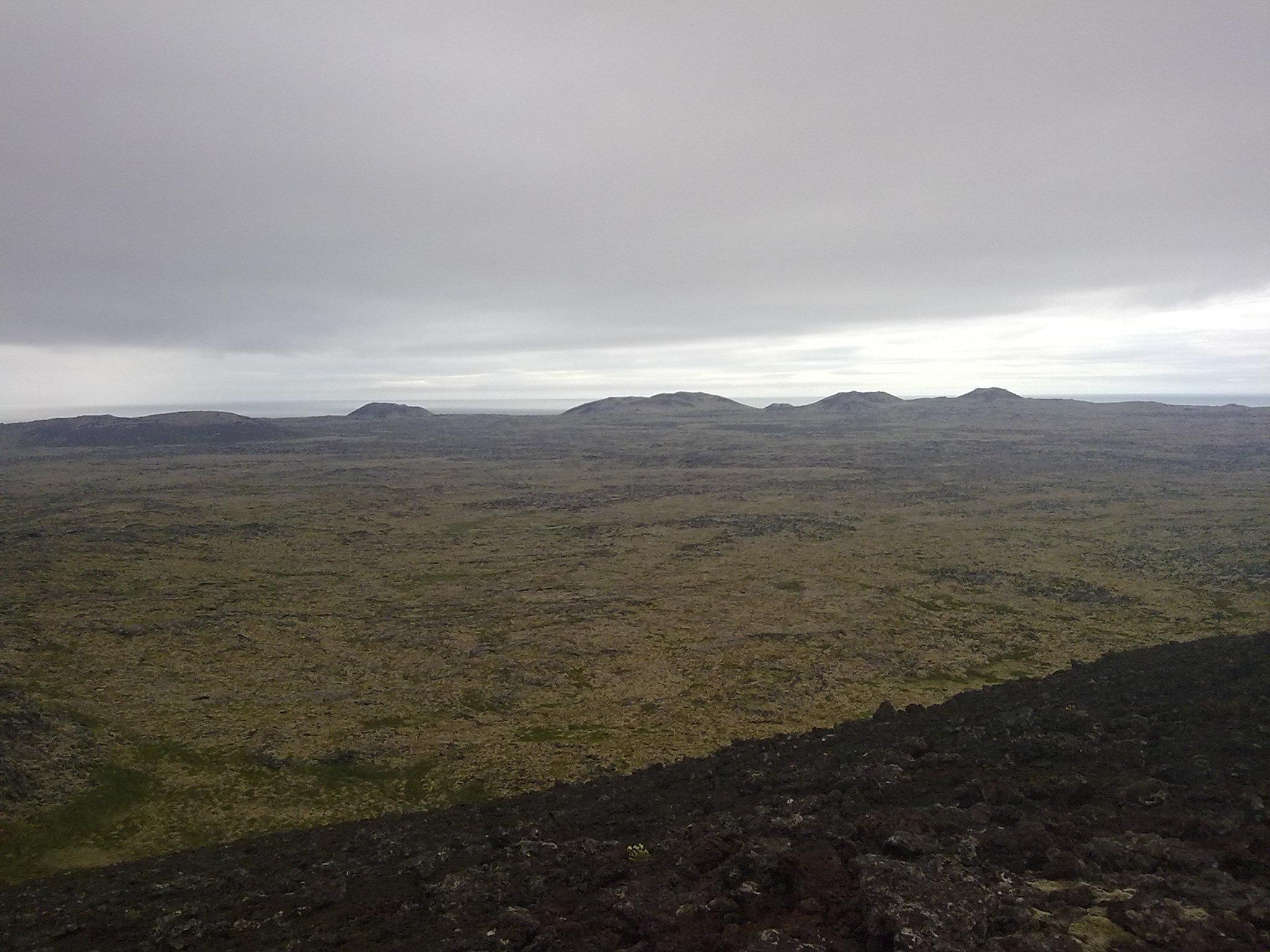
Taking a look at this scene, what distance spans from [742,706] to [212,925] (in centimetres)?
1598

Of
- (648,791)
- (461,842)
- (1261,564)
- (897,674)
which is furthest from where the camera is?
(1261,564)

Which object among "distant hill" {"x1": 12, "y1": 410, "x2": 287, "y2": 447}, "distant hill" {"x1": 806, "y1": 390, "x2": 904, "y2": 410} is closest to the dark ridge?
"distant hill" {"x1": 806, "y1": 390, "x2": 904, "y2": 410}

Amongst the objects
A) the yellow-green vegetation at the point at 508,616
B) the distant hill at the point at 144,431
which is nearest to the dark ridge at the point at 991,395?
the yellow-green vegetation at the point at 508,616

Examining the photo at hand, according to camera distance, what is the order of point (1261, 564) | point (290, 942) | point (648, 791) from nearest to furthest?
A: 1. point (290, 942)
2. point (648, 791)
3. point (1261, 564)

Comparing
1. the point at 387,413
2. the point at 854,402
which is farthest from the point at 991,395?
the point at 387,413

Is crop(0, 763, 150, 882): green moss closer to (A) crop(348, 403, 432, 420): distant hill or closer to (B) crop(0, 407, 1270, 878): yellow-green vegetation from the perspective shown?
(B) crop(0, 407, 1270, 878): yellow-green vegetation

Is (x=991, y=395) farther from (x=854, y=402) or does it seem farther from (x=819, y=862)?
(x=819, y=862)

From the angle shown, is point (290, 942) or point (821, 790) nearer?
point (290, 942)

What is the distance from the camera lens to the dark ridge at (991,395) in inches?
7338

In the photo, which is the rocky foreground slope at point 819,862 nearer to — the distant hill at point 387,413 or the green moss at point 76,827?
the green moss at point 76,827

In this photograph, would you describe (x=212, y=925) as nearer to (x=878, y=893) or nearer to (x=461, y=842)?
(x=461, y=842)

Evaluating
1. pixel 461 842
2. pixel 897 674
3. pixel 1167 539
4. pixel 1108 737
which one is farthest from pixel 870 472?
pixel 461 842

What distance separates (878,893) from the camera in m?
8.81

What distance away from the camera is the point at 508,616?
3297 centimetres
